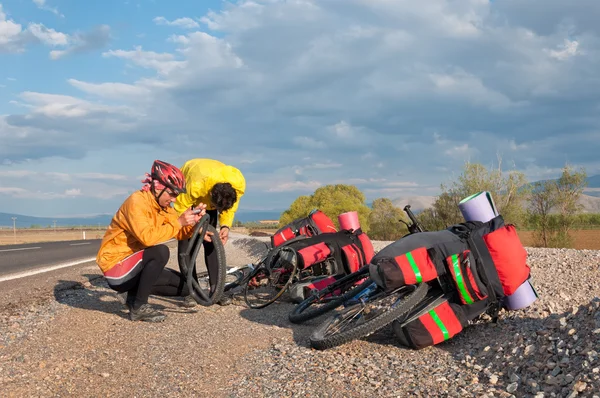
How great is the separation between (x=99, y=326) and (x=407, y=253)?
3469 millimetres

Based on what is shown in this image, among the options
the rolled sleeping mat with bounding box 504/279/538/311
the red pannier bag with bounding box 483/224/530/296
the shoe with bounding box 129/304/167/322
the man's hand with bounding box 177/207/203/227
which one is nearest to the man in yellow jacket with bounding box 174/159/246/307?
the man's hand with bounding box 177/207/203/227

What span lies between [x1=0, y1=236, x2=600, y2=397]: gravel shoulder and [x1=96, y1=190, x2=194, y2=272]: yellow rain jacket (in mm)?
816

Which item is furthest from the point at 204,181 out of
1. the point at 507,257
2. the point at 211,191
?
the point at 507,257

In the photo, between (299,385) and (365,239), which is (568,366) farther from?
A: (365,239)

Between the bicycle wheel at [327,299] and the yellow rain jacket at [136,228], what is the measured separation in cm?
162

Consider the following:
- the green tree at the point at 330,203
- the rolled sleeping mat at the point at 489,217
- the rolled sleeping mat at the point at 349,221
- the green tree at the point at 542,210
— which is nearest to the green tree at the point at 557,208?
the green tree at the point at 542,210

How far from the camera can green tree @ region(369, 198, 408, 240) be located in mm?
29469

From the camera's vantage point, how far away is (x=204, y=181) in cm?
629

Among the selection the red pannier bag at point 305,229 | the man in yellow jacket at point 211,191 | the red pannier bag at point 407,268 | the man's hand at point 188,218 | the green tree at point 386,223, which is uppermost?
the man in yellow jacket at point 211,191

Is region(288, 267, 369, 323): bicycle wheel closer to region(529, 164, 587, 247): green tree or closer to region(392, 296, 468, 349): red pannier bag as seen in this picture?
region(392, 296, 468, 349): red pannier bag

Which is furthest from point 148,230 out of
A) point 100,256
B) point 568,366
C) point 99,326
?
point 568,366

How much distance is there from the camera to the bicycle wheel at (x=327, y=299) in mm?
5480

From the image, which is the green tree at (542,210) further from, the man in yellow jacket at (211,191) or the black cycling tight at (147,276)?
the black cycling tight at (147,276)

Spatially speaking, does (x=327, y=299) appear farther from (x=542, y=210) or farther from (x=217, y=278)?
(x=542, y=210)
